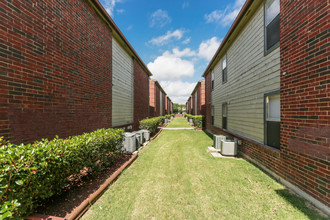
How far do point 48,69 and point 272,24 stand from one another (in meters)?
7.31

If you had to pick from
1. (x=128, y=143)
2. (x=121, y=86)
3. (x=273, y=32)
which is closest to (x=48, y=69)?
(x=128, y=143)

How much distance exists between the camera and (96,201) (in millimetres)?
2703

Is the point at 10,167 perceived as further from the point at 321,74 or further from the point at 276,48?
the point at 276,48

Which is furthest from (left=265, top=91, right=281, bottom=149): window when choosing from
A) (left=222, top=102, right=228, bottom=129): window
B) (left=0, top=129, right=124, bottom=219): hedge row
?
(left=0, top=129, right=124, bottom=219): hedge row

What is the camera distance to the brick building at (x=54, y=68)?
99.8 inches

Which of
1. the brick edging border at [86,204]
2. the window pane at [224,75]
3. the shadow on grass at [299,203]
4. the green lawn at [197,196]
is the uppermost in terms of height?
the window pane at [224,75]

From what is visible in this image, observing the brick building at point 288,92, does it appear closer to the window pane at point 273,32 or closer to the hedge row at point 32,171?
the window pane at point 273,32

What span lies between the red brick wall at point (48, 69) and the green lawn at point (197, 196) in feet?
8.36

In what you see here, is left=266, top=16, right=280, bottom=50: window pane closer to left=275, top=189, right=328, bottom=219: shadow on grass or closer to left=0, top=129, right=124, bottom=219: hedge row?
left=275, top=189, right=328, bottom=219: shadow on grass

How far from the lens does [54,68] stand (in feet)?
11.3

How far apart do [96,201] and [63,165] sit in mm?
1180

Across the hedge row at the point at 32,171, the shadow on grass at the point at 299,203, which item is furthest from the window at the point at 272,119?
the hedge row at the point at 32,171

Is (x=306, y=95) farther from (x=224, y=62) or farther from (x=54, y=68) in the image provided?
(x=54, y=68)

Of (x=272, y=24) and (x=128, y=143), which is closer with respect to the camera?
(x=272, y=24)
